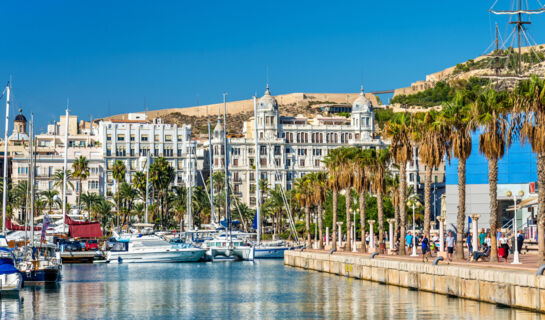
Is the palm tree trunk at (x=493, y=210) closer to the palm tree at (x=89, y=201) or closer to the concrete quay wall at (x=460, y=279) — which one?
the concrete quay wall at (x=460, y=279)

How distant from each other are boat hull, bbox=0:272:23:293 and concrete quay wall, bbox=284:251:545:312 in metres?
18.6

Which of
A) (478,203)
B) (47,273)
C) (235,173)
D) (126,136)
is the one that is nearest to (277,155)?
(235,173)

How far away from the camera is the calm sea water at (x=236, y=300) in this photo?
36.7 metres

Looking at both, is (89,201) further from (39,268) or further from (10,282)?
(10,282)

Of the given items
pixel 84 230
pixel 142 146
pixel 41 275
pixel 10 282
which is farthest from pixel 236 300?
pixel 142 146

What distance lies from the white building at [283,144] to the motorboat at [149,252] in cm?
6780

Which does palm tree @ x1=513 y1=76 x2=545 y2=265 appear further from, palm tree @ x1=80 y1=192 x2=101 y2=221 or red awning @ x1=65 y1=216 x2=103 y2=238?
palm tree @ x1=80 y1=192 x2=101 y2=221

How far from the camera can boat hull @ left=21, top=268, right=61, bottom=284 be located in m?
52.8

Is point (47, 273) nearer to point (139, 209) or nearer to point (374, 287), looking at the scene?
point (374, 287)

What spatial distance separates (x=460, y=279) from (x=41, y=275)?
25356mm

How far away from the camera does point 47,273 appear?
5381 centimetres

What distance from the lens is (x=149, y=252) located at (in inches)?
3438

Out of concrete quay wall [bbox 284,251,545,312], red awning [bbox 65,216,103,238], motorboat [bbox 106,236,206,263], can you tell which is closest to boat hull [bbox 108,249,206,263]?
motorboat [bbox 106,236,206,263]

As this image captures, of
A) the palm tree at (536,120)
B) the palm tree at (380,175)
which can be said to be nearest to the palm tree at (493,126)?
the palm tree at (536,120)
